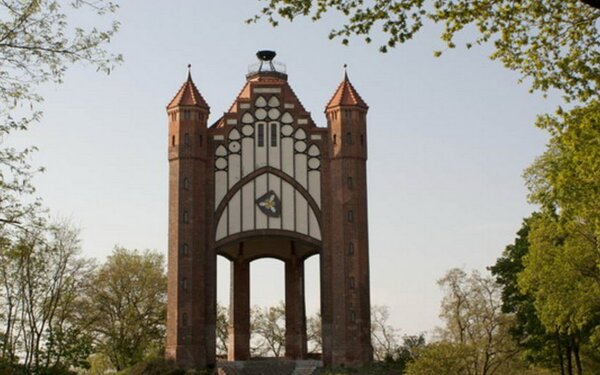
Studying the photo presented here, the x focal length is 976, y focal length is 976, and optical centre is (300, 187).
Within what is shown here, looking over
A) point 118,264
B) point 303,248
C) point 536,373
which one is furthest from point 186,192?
point 536,373

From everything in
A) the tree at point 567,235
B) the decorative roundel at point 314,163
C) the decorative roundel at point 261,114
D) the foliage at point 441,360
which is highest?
the decorative roundel at point 261,114

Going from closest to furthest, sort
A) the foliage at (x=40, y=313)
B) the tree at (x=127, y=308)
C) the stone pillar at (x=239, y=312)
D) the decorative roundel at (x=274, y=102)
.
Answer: the foliage at (x=40, y=313) < the decorative roundel at (x=274, y=102) < the stone pillar at (x=239, y=312) < the tree at (x=127, y=308)

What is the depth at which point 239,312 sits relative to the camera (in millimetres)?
50812

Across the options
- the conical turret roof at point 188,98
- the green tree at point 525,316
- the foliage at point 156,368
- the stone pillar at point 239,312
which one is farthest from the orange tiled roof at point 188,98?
the green tree at point 525,316

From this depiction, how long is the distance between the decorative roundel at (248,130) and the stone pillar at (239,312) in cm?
738

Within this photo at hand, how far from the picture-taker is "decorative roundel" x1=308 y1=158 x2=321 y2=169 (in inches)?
1893

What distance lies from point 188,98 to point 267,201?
21.6ft

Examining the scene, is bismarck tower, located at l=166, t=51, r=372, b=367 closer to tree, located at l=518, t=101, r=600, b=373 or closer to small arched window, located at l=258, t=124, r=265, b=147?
small arched window, located at l=258, t=124, r=265, b=147

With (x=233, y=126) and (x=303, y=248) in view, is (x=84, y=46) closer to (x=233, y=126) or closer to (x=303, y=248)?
(x=233, y=126)

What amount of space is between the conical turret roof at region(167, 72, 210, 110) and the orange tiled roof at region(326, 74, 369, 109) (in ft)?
20.9

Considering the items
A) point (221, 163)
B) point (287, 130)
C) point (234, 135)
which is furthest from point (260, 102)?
point (221, 163)

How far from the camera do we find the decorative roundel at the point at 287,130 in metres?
48.3

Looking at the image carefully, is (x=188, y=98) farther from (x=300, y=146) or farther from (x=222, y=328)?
(x=222, y=328)

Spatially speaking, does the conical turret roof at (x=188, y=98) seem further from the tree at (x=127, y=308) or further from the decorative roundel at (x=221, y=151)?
the tree at (x=127, y=308)
